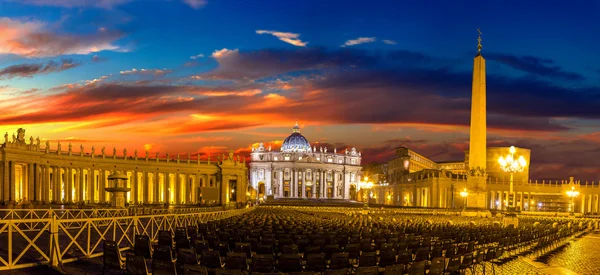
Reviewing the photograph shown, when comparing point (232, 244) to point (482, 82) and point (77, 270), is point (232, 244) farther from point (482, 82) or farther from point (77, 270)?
point (482, 82)

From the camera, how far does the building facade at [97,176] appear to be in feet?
202

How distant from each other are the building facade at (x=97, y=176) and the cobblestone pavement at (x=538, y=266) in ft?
133

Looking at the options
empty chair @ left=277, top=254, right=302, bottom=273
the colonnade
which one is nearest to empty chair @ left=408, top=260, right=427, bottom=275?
empty chair @ left=277, top=254, right=302, bottom=273

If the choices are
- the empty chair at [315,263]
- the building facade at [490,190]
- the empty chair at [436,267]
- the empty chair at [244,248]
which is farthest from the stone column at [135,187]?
the empty chair at [436,267]

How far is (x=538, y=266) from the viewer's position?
21.3 m

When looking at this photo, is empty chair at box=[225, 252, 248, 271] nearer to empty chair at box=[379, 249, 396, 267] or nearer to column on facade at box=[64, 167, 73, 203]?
empty chair at box=[379, 249, 396, 267]

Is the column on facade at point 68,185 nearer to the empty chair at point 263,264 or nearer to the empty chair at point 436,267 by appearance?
the empty chair at point 263,264

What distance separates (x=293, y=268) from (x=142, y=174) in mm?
76869

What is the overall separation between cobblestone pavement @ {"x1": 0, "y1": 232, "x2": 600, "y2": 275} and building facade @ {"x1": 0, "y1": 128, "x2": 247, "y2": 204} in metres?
40.4

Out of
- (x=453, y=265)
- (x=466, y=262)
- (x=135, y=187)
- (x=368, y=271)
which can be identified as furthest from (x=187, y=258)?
(x=135, y=187)

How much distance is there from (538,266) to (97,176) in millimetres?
73796

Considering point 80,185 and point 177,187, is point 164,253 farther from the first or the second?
point 177,187

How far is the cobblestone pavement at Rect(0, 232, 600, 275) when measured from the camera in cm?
1593

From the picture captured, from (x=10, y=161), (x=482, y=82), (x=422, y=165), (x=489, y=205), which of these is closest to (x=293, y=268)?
(x=482, y=82)
